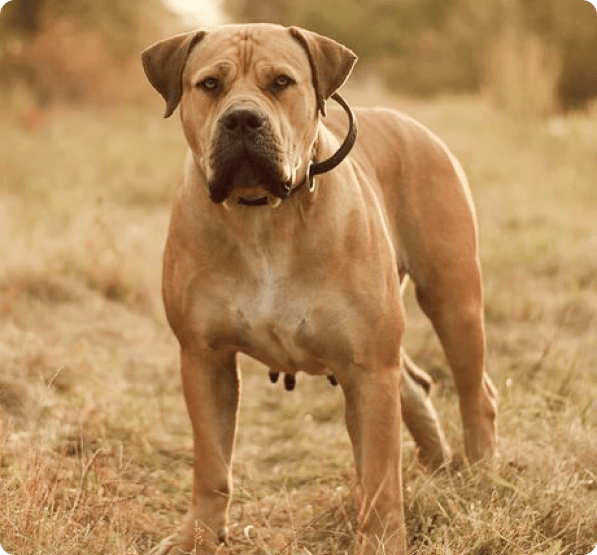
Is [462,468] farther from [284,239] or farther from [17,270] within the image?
[17,270]

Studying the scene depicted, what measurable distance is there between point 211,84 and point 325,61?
1.22ft

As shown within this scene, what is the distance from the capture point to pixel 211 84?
351 centimetres

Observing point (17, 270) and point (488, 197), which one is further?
point (488, 197)

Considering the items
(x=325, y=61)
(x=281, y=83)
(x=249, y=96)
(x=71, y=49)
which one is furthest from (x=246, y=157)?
(x=71, y=49)

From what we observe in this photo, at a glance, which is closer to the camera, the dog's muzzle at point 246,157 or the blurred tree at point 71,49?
the dog's muzzle at point 246,157

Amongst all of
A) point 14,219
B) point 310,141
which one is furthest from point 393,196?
point 14,219

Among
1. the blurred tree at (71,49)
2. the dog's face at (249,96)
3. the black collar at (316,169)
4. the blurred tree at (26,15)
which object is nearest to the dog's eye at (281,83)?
the dog's face at (249,96)

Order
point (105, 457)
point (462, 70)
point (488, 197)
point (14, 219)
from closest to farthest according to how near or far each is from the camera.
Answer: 1. point (105, 457)
2. point (14, 219)
3. point (488, 197)
4. point (462, 70)

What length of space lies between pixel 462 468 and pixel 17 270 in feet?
11.7

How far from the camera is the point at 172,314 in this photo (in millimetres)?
3703

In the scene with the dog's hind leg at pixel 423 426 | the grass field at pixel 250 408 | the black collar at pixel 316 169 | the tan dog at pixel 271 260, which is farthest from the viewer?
the dog's hind leg at pixel 423 426

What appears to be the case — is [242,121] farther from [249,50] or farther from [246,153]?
[249,50]

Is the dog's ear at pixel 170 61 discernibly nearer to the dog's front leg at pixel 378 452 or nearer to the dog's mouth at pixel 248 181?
the dog's mouth at pixel 248 181

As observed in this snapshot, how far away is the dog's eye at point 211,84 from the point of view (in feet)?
11.5
